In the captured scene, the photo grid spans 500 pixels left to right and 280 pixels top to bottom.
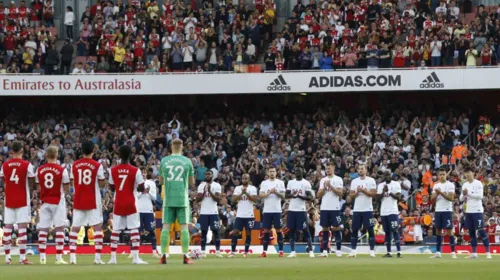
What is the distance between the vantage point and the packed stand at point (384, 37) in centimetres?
4316

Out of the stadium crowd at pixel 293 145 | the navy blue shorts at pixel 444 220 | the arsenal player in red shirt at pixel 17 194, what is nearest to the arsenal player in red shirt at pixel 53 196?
the arsenal player in red shirt at pixel 17 194

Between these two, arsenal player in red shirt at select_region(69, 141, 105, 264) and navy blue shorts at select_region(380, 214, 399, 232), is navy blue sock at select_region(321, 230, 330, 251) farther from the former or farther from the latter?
arsenal player in red shirt at select_region(69, 141, 105, 264)

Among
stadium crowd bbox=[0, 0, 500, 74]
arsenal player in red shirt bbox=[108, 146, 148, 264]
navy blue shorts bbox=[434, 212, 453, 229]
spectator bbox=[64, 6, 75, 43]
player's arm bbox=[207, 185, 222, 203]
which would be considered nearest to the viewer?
arsenal player in red shirt bbox=[108, 146, 148, 264]

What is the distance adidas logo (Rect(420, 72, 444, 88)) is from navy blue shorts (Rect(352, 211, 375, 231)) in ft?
50.6

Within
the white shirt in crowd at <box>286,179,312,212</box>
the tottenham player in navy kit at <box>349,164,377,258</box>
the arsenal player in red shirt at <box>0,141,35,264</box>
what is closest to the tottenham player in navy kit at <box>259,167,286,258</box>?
the white shirt in crowd at <box>286,179,312,212</box>

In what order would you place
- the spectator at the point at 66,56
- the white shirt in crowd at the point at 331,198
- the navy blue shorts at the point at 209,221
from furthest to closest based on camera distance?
1. the spectator at the point at 66,56
2. the navy blue shorts at the point at 209,221
3. the white shirt in crowd at the point at 331,198

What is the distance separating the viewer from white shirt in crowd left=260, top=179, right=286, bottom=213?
97.5ft

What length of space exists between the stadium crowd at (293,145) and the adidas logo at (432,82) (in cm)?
150

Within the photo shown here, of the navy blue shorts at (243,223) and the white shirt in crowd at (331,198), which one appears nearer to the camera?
the white shirt in crowd at (331,198)

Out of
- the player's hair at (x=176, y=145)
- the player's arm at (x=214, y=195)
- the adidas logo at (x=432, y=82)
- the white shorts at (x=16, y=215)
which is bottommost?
the white shorts at (x=16, y=215)

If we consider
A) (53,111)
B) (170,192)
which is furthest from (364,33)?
(170,192)

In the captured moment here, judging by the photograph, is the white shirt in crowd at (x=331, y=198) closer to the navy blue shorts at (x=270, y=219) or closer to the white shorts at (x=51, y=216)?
the navy blue shorts at (x=270, y=219)

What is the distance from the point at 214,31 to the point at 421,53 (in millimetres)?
9057

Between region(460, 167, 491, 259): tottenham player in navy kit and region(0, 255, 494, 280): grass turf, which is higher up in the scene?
region(460, 167, 491, 259): tottenham player in navy kit
